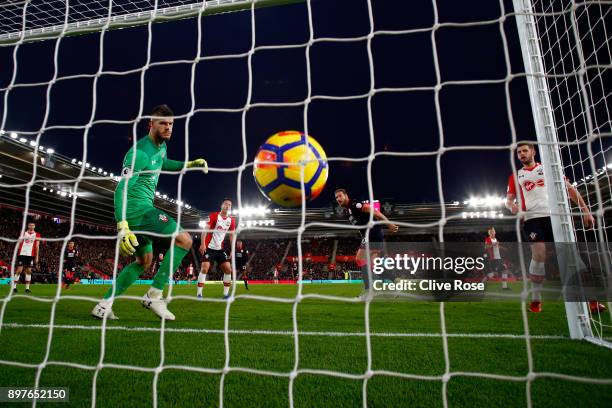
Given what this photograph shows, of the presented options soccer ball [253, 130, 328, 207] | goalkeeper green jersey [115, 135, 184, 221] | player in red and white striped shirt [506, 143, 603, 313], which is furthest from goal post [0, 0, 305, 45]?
player in red and white striped shirt [506, 143, 603, 313]

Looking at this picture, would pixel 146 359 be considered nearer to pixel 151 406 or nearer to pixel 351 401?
pixel 151 406

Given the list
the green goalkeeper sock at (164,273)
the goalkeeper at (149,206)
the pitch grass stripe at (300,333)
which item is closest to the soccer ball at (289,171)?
the goalkeeper at (149,206)

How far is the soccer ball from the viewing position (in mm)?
3252

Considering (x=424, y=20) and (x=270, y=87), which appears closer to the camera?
(x=424, y=20)

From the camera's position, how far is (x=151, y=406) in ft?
5.79

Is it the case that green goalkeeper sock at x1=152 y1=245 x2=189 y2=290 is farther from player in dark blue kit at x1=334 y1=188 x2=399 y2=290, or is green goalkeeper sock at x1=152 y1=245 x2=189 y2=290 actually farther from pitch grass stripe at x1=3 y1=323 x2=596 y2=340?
player in dark blue kit at x1=334 y1=188 x2=399 y2=290

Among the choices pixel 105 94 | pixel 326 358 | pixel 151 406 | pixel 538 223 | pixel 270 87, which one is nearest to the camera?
pixel 151 406

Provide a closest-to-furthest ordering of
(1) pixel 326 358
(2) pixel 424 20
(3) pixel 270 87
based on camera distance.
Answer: (1) pixel 326 358 < (2) pixel 424 20 < (3) pixel 270 87

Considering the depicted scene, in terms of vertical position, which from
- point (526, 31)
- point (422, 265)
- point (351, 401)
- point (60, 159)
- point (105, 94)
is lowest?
point (351, 401)

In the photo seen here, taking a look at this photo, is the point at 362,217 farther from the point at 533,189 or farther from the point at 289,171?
the point at 289,171

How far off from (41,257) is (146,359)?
90.6 feet

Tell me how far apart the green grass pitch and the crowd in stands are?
2267 cm

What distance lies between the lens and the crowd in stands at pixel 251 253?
86.1 feet

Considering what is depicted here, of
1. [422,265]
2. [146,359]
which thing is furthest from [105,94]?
[146,359]
